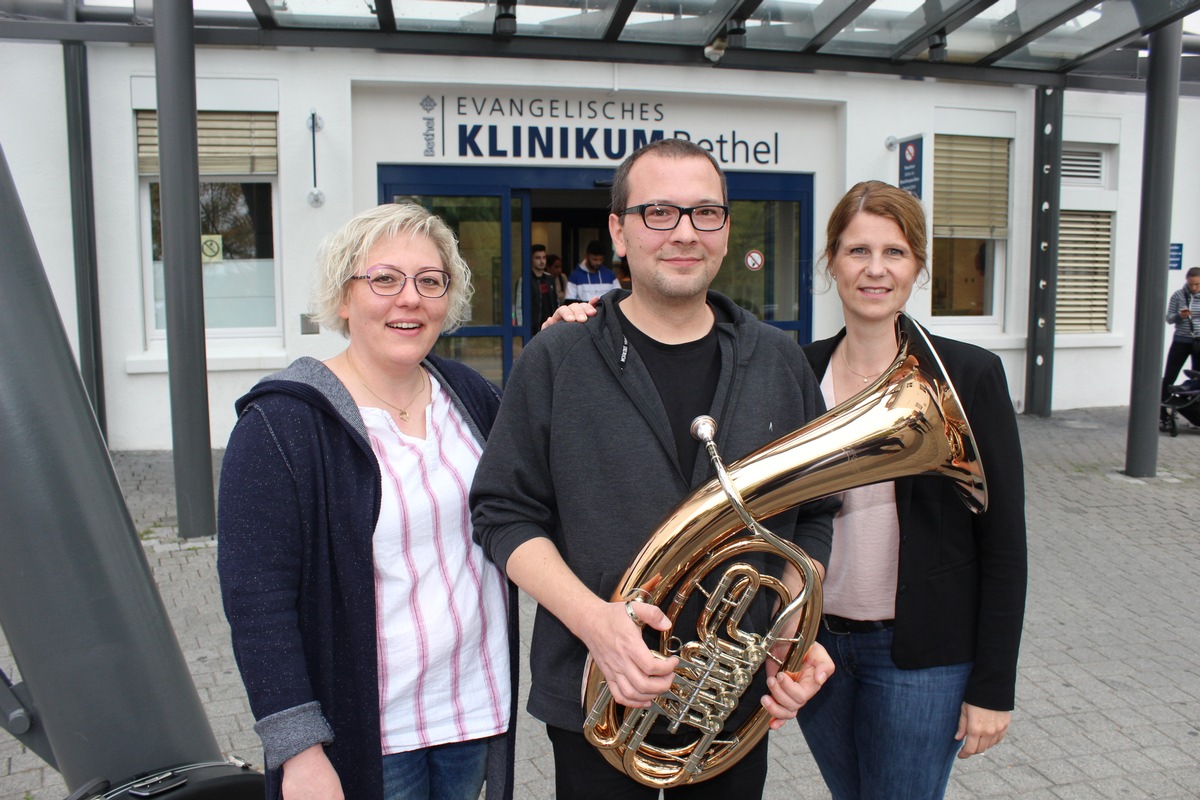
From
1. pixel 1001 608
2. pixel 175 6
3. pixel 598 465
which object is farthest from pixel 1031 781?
pixel 175 6

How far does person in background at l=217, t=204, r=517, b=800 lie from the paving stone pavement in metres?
1.36

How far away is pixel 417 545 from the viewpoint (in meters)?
1.80

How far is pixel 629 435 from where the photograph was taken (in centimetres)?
169

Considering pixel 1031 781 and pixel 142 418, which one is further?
pixel 142 418

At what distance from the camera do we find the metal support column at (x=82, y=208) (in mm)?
7355

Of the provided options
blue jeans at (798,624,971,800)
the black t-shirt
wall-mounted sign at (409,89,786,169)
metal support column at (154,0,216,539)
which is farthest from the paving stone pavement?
wall-mounted sign at (409,89,786,169)

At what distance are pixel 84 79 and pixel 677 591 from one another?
7894 mm

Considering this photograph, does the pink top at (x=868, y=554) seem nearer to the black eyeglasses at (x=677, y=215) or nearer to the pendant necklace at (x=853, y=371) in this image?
the pendant necklace at (x=853, y=371)

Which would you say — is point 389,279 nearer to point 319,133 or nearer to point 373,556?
point 373,556

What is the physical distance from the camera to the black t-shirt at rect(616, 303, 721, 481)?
175 cm

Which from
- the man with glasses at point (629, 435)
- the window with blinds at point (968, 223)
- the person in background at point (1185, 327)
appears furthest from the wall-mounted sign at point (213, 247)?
the person in background at point (1185, 327)

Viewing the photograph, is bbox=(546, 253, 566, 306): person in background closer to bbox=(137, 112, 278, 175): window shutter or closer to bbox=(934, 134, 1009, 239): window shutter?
bbox=(137, 112, 278, 175): window shutter

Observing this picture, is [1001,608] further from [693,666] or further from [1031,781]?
[1031,781]

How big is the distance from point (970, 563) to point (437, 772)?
122cm
